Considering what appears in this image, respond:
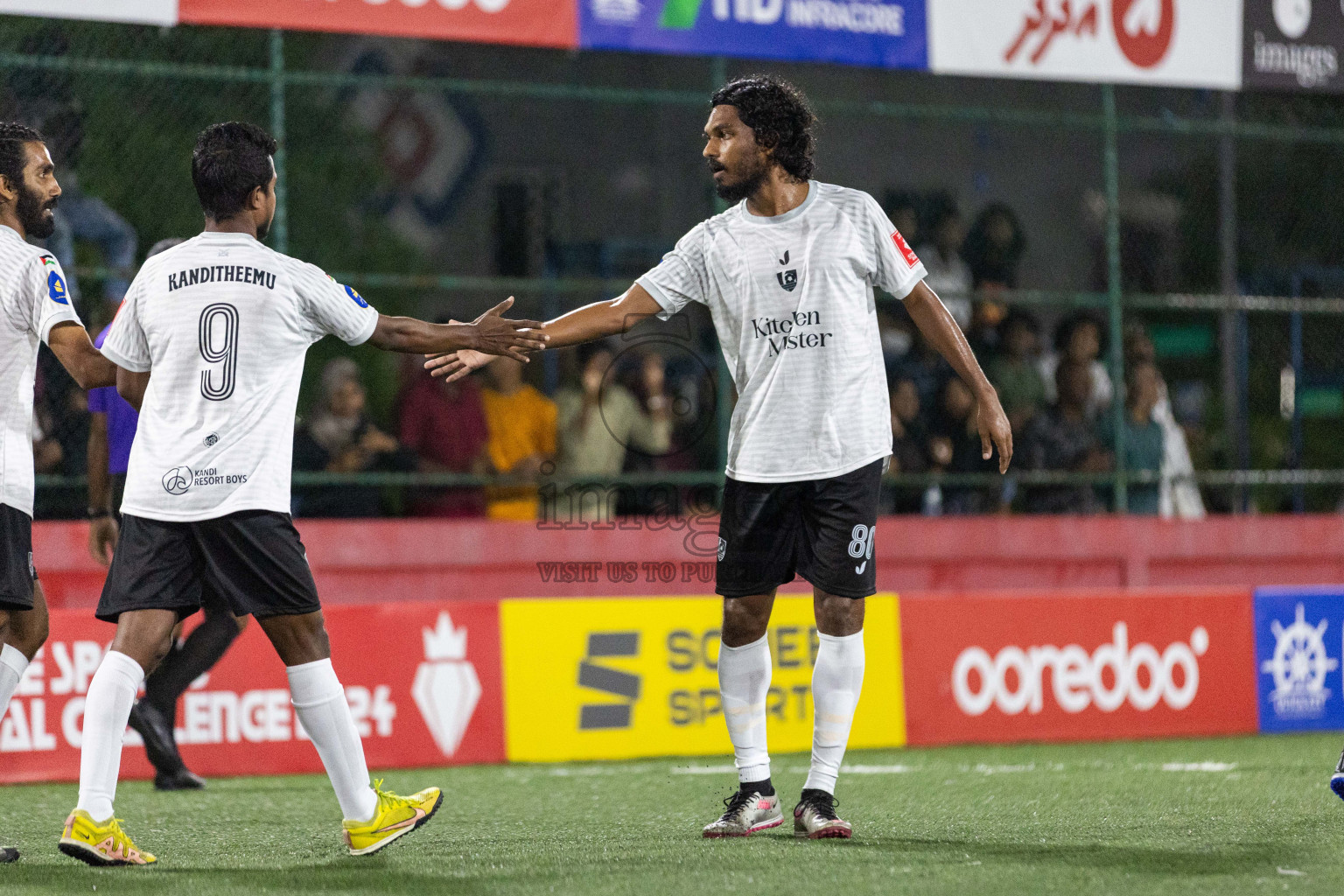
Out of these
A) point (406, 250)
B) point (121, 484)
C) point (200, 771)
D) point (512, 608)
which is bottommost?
point (200, 771)

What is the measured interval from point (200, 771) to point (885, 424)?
152 inches

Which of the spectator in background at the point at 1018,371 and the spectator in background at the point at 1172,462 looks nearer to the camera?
the spectator in background at the point at 1018,371

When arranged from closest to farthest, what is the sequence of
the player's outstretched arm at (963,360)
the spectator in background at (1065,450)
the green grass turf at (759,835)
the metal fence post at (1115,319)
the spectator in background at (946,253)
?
the green grass turf at (759,835), the player's outstretched arm at (963,360), the metal fence post at (1115,319), the spectator in background at (1065,450), the spectator in background at (946,253)

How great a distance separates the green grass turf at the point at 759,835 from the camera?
4.14 m

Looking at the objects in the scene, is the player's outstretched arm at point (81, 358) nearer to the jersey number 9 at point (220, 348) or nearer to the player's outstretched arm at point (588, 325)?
the jersey number 9 at point (220, 348)

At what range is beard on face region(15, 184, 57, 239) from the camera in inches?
197

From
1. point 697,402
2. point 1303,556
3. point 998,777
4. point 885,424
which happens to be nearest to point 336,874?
point 885,424

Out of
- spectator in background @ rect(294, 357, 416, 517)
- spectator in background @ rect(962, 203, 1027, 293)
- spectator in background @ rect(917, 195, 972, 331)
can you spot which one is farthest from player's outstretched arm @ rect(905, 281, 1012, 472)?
spectator in background @ rect(962, 203, 1027, 293)

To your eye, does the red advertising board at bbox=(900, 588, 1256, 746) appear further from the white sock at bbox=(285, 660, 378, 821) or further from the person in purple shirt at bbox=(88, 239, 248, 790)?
the white sock at bbox=(285, 660, 378, 821)

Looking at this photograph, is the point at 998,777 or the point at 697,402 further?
the point at 697,402

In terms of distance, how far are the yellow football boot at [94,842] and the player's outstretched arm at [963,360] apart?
269 cm

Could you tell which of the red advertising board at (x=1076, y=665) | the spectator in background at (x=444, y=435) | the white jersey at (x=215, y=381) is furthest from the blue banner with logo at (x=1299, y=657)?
the white jersey at (x=215, y=381)

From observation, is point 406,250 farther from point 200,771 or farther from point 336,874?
point 336,874

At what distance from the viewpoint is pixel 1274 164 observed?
16484 mm
